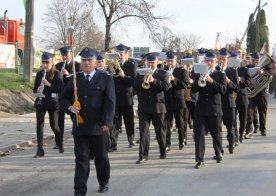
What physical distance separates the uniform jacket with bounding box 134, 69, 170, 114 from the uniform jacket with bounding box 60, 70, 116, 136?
2.37m

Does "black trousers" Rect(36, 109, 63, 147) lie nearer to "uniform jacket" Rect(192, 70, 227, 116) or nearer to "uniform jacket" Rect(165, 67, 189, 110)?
"uniform jacket" Rect(165, 67, 189, 110)

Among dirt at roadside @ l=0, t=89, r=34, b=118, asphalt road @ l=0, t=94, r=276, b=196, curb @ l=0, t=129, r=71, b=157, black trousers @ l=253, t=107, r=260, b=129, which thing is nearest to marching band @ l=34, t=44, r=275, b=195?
black trousers @ l=253, t=107, r=260, b=129

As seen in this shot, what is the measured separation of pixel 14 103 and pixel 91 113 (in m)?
11.0

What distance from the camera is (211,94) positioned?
888 cm

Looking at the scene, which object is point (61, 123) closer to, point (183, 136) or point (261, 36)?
point (183, 136)

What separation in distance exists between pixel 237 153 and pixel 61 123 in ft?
12.2

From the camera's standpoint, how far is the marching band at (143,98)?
6641mm

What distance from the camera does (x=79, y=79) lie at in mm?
6719

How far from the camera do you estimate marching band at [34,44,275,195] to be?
6641 millimetres

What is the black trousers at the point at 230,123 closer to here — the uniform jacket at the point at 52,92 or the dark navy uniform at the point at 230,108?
the dark navy uniform at the point at 230,108

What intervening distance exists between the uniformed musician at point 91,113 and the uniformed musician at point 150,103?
2.22 m

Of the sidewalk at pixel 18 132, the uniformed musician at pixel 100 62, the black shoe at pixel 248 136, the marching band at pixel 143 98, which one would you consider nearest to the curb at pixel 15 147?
the sidewalk at pixel 18 132

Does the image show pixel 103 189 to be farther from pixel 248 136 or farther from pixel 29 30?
pixel 29 30

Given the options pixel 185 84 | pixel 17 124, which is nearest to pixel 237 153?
pixel 185 84
